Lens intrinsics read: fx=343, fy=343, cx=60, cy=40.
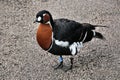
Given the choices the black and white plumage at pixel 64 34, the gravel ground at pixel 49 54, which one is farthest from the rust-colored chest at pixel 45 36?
the gravel ground at pixel 49 54

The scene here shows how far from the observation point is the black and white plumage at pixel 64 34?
17.1ft

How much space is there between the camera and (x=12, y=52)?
622 centimetres

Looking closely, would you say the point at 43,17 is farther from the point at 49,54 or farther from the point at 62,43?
the point at 49,54

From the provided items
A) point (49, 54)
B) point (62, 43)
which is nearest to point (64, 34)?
point (62, 43)

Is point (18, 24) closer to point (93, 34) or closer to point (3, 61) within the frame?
point (3, 61)

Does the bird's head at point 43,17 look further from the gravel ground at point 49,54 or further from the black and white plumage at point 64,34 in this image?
the gravel ground at point 49,54

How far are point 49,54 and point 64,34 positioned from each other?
97 centimetres

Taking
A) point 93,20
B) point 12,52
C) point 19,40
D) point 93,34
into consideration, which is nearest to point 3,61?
point 12,52

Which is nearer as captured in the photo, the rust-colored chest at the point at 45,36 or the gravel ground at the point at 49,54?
the rust-colored chest at the point at 45,36

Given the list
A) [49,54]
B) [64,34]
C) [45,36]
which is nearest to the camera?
[45,36]

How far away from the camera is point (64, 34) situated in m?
5.29

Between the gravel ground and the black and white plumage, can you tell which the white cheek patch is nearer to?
the black and white plumage

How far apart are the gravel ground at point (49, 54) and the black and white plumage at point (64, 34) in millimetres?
494

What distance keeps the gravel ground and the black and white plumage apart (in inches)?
19.4
